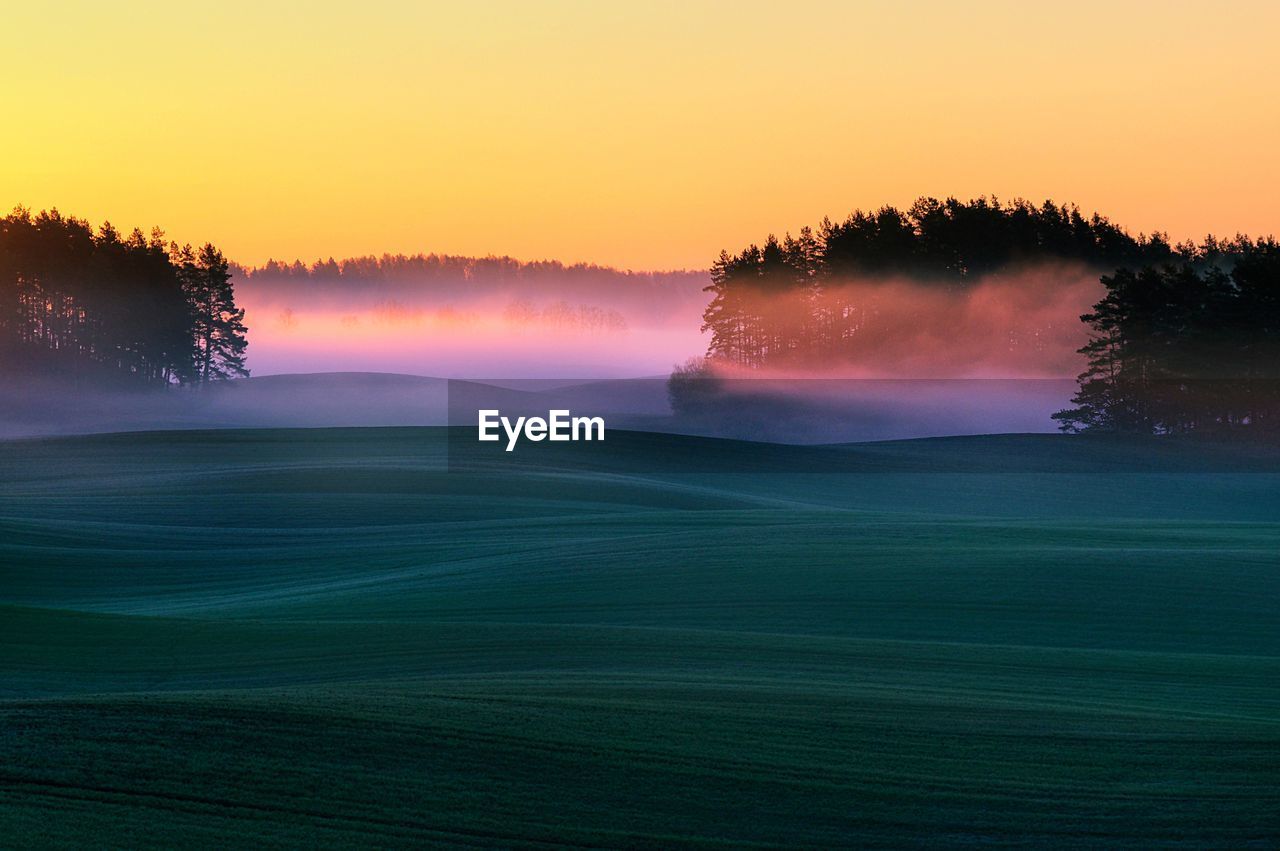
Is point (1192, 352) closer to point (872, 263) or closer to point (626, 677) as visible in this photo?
point (872, 263)

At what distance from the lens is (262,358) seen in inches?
5699

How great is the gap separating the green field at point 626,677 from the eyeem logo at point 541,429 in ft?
57.0

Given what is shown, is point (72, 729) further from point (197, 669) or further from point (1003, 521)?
point (1003, 521)

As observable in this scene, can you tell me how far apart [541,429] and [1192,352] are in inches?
1187

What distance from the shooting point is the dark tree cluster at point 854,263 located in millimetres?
86375

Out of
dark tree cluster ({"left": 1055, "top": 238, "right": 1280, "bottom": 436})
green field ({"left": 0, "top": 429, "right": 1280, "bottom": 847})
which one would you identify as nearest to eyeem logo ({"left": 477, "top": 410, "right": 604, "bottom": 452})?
green field ({"left": 0, "top": 429, "right": 1280, "bottom": 847})

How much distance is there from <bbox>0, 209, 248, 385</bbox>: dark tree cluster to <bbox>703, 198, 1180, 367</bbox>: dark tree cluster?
34.5m

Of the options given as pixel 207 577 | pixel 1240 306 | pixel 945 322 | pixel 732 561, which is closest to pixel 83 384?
pixel 945 322

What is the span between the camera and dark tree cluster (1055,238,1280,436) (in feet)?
183

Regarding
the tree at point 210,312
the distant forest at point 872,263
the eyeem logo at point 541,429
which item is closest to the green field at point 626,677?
the eyeem logo at point 541,429

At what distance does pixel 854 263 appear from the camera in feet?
294

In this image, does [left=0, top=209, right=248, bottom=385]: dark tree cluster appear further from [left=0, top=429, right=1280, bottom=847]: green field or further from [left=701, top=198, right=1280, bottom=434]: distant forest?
[left=0, top=429, right=1280, bottom=847]: green field

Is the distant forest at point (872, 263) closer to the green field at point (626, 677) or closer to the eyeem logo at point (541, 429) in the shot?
the eyeem logo at point (541, 429)

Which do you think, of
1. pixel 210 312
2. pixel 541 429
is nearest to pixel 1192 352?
pixel 541 429
